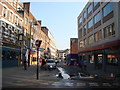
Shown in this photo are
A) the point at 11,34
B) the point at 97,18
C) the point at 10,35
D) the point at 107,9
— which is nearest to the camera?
the point at 107,9

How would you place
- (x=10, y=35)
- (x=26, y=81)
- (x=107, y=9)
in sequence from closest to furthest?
(x=26, y=81) < (x=107, y=9) < (x=10, y=35)

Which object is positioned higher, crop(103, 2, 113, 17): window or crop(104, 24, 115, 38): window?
crop(103, 2, 113, 17): window

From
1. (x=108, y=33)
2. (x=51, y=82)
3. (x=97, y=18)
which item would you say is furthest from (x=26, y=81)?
(x=97, y=18)

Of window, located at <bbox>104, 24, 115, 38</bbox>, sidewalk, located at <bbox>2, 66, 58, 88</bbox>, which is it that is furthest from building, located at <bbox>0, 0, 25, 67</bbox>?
window, located at <bbox>104, 24, 115, 38</bbox>

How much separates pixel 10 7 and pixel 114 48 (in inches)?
772

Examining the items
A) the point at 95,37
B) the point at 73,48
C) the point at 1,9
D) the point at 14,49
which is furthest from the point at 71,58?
the point at 73,48

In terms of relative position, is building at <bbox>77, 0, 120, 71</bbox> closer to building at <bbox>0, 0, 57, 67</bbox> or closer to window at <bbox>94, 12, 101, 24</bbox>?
window at <bbox>94, 12, 101, 24</bbox>

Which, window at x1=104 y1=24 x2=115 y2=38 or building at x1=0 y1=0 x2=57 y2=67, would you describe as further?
building at x1=0 y1=0 x2=57 y2=67

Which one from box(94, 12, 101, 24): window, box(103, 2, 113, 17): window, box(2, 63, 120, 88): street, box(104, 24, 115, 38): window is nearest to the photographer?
box(2, 63, 120, 88): street

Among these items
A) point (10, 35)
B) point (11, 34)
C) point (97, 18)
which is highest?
point (97, 18)

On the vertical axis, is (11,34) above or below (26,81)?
above

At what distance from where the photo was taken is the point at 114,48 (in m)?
20.6

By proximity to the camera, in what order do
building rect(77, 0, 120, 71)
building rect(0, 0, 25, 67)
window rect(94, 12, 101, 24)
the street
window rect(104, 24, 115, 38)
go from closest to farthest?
1. the street
2. building rect(77, 0, 120, 71)
3. window rect(104, 24, 115, 38)
4. building rect(0, 0, 25, 67)
5. window rect(94, 12, 101, 24)

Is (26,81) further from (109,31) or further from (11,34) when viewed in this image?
(11,34)
